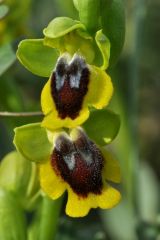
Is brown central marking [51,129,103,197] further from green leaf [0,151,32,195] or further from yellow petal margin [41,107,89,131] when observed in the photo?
green leaf [0,151,32,195]

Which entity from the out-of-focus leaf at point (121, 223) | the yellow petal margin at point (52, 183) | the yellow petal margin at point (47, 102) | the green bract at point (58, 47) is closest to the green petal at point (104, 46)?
the green bract at point (58, 47)

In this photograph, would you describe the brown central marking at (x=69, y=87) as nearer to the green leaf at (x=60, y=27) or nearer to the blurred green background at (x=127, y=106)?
the green leaf at (x=60, y=27)

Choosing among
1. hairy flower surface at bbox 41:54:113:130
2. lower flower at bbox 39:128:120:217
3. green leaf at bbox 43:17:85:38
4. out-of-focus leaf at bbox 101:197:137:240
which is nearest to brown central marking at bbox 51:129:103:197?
lower flower at bbox 39:128:120:217

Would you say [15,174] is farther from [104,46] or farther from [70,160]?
[104,46]

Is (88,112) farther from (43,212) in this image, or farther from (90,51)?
(43,212)

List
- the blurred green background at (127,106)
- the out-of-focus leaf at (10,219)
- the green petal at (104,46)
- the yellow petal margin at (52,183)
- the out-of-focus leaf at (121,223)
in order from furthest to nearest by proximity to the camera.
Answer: the out-of-focus leaf at (121,223), the blurred green background at (127,106), the out-of-focus leaf at (10,219), the yellow petal margin at (52,183), the green petal at (104,46)

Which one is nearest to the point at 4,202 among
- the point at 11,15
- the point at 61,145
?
the point at 61,145
